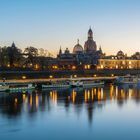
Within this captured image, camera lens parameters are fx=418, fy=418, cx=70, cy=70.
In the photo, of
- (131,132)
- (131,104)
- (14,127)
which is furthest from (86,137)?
(131,104)

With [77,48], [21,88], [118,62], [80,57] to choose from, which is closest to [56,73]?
[21,88]

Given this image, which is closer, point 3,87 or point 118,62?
point 3,87

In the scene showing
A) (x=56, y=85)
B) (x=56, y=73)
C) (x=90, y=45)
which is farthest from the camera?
(x=90, y=45)

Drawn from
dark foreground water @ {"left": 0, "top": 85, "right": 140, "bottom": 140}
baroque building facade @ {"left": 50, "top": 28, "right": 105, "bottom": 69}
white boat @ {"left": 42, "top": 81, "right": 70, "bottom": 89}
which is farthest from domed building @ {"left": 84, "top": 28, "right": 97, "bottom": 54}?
dark foreground water @ {"left": 0, "top": 85, "right": 140, "bottom": 140}

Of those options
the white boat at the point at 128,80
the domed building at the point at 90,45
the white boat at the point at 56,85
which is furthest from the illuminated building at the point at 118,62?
the white boat at the point at 56,85

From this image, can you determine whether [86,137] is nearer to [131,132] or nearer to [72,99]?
[131,132]

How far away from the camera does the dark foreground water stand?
29.0 metres

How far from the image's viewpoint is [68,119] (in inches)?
1379

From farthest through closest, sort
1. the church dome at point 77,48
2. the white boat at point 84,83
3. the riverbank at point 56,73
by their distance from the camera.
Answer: the church dome at point 77,48
the riverbank at point 56,73
the white boat at point 84,83

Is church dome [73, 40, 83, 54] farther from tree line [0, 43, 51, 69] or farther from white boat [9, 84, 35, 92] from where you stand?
white boat [9, 84, 35, 92]

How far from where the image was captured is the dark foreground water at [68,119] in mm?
28980

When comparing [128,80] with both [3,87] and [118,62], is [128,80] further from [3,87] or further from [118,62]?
[118,62]

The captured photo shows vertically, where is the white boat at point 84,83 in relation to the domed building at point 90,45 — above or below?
below

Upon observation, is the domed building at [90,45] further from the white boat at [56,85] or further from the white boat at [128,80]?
the white boat at [56,85]
